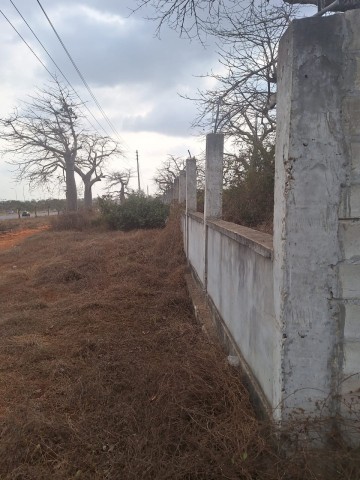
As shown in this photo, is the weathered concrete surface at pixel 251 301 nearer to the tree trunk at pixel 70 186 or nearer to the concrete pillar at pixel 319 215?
the concrete pillar at pixel 319 215

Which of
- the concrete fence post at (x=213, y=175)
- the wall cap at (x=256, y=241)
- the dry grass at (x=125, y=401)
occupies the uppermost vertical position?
the concrete fence post at (x=213, y=175)

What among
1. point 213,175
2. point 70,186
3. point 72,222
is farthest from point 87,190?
point 213,175

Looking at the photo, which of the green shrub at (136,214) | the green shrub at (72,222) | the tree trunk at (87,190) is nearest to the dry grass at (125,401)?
the green shrub at (136,214)

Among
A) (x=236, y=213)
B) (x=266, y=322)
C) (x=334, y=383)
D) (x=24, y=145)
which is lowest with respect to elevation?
(x=334, y=383)

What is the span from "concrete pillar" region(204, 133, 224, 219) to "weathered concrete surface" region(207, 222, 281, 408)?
0.89 meters

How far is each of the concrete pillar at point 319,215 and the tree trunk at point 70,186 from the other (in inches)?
1122

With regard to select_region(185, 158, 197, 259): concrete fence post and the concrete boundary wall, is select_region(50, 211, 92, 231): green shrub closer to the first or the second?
select_region(185, 158, 197, 259): concrete fence post

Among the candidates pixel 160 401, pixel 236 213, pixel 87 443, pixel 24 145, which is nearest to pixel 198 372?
pixel 160 401

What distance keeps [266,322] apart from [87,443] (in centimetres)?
142

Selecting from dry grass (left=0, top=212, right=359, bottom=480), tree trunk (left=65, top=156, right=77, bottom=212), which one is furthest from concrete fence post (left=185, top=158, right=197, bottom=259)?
tree trunk (left=65, top=156, right=77, bottom=212)

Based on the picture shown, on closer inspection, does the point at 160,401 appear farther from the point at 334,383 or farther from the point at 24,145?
the point at 24,145

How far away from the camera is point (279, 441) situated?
221 cm

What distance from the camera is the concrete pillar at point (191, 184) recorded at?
7.95 metres

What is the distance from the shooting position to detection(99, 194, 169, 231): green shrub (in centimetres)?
1795
